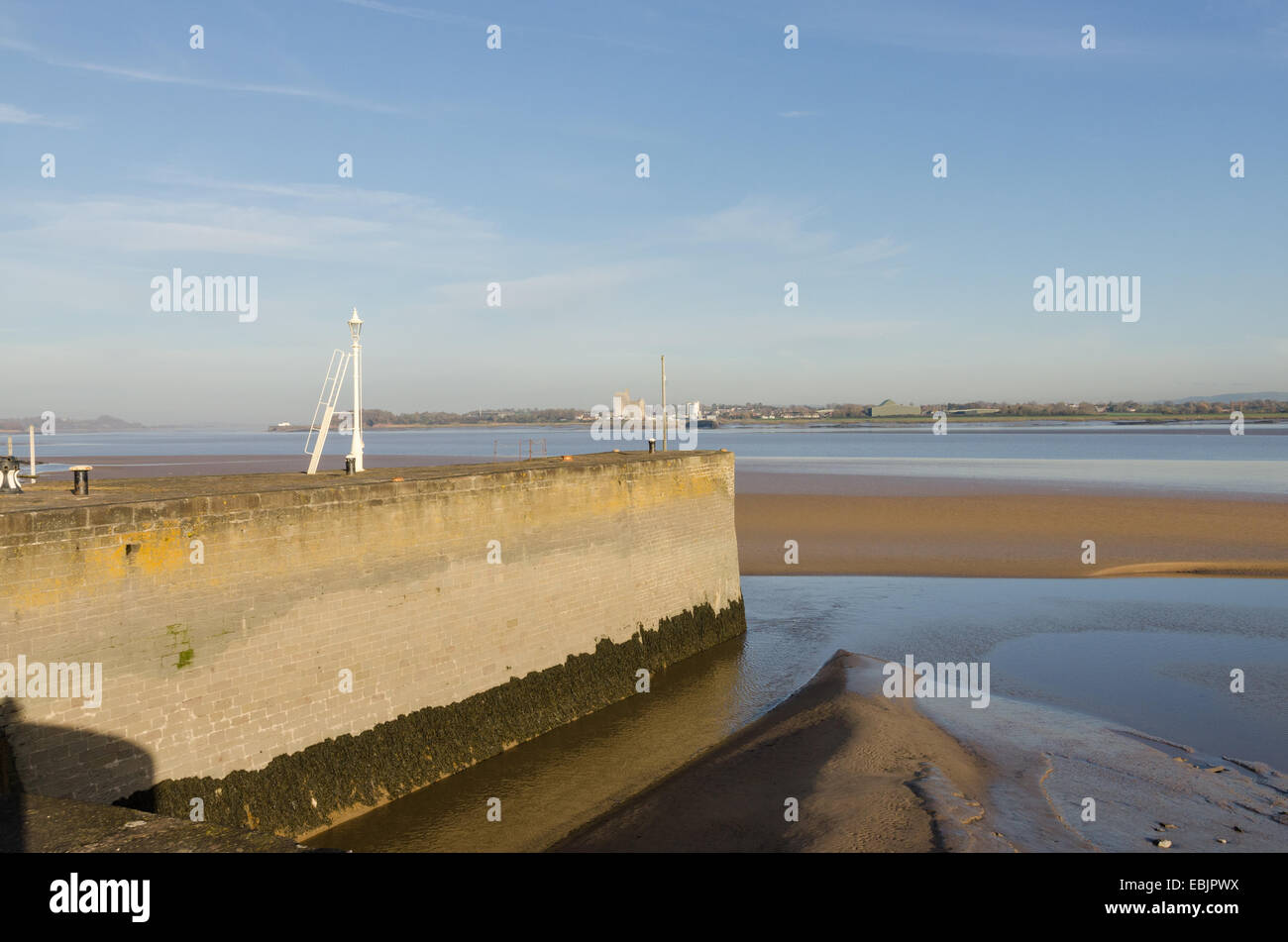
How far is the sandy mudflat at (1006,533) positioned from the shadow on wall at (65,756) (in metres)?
22.0

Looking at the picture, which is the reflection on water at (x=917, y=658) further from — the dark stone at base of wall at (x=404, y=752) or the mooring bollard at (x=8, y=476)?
the mooring bollard at (x=8, y=476)

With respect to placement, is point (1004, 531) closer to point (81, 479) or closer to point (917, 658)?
point (917, 658)

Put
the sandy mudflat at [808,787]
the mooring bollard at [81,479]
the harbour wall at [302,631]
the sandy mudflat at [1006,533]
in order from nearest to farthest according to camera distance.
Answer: the harbour wall at [302,631]
the sandy mudflat at [808,787]
the mooring bollard at [81,479]
the sandy mudflat at [1006,533]

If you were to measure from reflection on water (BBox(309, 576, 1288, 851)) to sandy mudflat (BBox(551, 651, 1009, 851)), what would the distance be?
719mm

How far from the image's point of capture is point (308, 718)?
1111 cm

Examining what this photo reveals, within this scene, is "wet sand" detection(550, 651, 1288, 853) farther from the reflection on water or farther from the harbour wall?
the harbour wall

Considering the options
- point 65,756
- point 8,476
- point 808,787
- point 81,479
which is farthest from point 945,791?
point 8,476

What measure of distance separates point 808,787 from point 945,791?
69.4 inches

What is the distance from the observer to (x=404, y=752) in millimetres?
12312

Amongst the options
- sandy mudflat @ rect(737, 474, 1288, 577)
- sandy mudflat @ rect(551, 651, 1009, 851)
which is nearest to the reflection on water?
sandy mudflat @ rect(551, 651, 1009, 851)

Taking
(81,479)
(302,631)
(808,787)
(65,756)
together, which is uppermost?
(81,479)

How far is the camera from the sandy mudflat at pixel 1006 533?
2830cm

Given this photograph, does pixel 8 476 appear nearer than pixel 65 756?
No

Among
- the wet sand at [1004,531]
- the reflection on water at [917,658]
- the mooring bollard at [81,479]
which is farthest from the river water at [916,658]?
the mooring bollard at [81,479]
